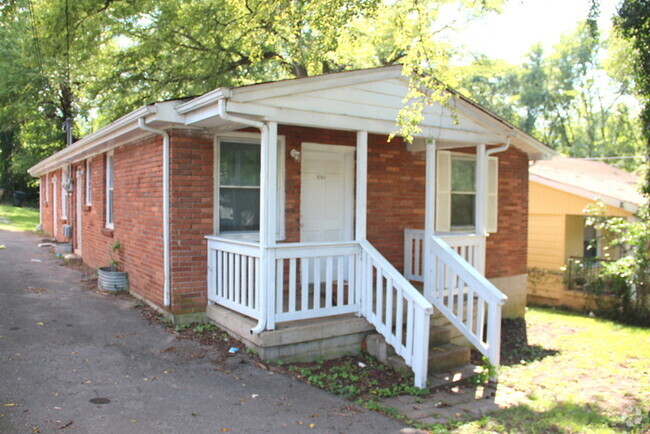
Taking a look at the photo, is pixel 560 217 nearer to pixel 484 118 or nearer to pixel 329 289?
pixel 484 118

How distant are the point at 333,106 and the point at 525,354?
16.5ft

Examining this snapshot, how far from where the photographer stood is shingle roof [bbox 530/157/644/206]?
14.3 meters

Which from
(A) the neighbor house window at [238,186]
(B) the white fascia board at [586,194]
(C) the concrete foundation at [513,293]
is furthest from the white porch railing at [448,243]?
(B) the white fascia board at [586,194]

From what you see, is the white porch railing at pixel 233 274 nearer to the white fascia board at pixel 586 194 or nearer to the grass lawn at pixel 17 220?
the white fascia board at pixel 586 194

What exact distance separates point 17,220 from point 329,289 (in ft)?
72.0

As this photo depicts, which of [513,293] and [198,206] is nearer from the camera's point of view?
[198,206]

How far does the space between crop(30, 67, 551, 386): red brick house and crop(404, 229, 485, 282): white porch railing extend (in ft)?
0.10

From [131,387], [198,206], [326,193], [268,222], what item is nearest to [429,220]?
[326,193]

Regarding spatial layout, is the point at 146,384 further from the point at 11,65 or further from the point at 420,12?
the point at 11,65

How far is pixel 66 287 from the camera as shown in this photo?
9.20 m

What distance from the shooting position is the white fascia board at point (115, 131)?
6578 mm

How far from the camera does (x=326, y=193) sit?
8.33 m

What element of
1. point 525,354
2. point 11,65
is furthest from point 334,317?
point 11,65

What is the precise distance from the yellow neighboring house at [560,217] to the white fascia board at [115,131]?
1089cm
